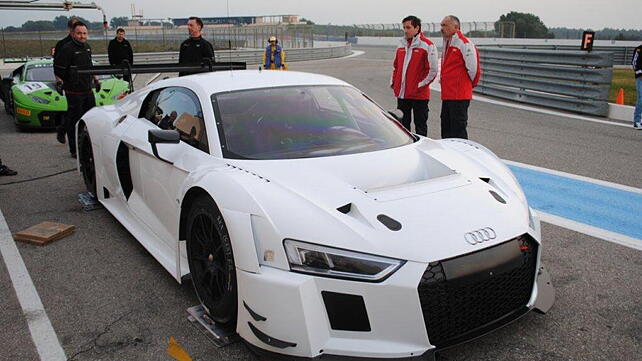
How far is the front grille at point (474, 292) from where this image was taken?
2424 millimetres

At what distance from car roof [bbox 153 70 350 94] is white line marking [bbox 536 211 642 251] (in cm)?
228

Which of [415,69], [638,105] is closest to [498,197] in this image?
[415,69]

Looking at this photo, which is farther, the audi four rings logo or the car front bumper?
the audi four rings logo

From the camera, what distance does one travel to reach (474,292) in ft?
8.24

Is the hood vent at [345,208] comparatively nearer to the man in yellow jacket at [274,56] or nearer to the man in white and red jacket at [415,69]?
the man in white and red jacket at [415,69]

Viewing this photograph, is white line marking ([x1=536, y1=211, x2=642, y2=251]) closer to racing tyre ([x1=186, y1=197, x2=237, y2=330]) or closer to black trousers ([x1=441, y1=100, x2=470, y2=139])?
black trousers ([x1=441, y1=100, x2=470, y2=139])

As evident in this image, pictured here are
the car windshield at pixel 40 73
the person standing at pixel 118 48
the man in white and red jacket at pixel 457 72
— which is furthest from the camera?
the person standing at pixel 118 48

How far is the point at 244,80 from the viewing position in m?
4.00

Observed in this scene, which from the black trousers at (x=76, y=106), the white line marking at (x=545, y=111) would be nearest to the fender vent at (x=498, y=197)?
the black trousers at (x=76, y=106)

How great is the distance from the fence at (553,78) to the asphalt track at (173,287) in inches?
174

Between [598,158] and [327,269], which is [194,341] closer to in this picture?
[327,269]

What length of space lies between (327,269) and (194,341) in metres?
1.01

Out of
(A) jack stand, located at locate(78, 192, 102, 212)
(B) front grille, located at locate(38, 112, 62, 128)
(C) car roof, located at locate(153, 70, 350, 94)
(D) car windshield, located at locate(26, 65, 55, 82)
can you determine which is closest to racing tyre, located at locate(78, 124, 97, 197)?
(A) jack stand, located at locate(78, 192, 102, 212)

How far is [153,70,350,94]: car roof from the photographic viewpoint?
3.84m
